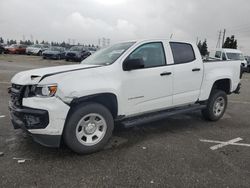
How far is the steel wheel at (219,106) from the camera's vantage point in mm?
5688

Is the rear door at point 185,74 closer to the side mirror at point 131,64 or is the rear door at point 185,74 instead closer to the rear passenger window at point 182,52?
the rear passenger window at point 182,52

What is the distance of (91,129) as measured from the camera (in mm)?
3729

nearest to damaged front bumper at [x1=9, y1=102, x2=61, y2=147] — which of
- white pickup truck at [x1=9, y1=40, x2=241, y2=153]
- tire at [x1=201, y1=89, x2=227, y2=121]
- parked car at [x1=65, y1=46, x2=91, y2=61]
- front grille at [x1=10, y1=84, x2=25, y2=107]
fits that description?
white pickup truck at [x1=9, y1=40, x2=241, y2=153]

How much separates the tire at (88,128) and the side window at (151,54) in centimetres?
116

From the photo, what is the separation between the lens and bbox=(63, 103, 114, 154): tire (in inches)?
135

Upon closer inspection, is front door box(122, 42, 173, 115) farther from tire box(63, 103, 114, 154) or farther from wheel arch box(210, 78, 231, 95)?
wheel arch box(210, 78, 231, 95)

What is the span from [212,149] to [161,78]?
5.05 feet

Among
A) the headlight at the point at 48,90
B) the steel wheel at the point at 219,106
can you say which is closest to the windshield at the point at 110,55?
the headlight at the point at 48,90

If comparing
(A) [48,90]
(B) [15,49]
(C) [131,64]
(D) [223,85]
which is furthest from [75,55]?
(A) [48,90]

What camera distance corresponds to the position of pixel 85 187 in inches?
111

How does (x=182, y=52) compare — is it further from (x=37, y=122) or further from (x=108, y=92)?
(x=37, y=122)

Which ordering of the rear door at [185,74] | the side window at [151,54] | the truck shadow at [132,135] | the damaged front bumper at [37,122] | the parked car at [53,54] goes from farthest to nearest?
the parked car at [53,54]
the rear door at [185,74]
the side window at [151,54]
the truck shadow at [132,135]
the damaged front bumper at [37,122]

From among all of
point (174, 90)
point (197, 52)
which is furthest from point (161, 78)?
point (197, 52)

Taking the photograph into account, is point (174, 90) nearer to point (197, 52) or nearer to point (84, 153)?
point (197, 52)
